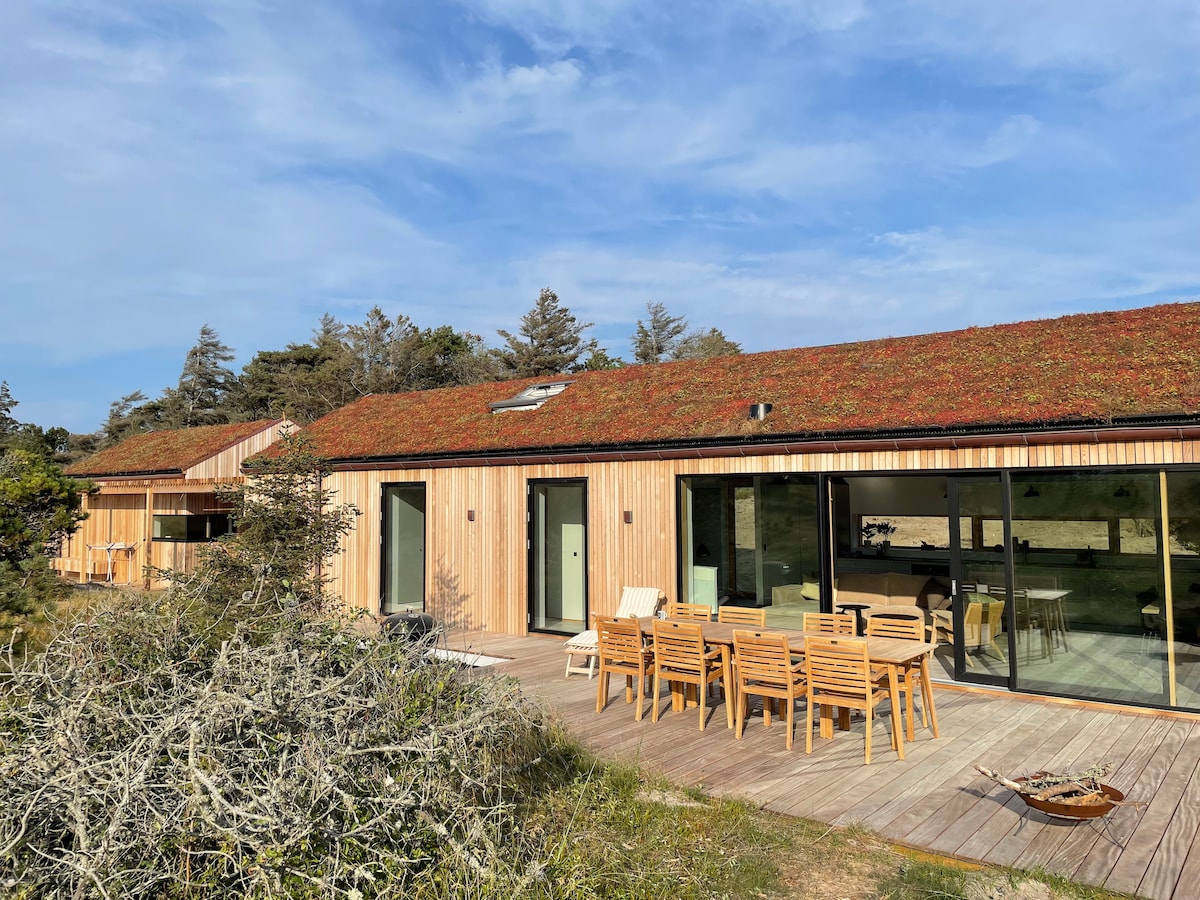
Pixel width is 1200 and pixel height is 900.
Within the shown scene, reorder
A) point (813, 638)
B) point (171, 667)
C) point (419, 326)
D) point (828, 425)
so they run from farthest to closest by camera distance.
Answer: point (419, 326), point (828, 425), point (813, 638), point (171, 667)

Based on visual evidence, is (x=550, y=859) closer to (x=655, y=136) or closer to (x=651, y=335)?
(x=655, y=136)

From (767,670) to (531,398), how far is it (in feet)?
25.4

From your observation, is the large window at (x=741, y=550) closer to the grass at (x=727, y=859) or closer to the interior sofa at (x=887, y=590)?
the interior sofa at (x=887, y=590)

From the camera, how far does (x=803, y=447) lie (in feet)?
28.7

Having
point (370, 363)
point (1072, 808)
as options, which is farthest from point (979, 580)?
point (370, 363)

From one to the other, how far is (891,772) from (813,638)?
104 cm

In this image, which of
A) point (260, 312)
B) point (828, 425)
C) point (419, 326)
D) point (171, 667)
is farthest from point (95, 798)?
point (419, 326)

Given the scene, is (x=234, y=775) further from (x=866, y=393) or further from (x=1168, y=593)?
(x=866, y=393)

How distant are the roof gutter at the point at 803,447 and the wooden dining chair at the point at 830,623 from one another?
200 cm

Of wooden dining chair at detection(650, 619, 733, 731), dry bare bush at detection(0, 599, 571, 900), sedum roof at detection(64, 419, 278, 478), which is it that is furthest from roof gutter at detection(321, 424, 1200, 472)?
sedum roof at detection(64, 419, 278, 478)

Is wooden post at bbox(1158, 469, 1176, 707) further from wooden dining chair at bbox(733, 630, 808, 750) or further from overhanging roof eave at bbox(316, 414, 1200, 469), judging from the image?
wooden dining chair at bbox(733, 630, 808, 750)

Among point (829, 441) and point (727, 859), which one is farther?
point (829, 441)

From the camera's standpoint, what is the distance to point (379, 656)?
3830mm

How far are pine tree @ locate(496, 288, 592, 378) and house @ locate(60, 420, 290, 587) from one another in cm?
1926
